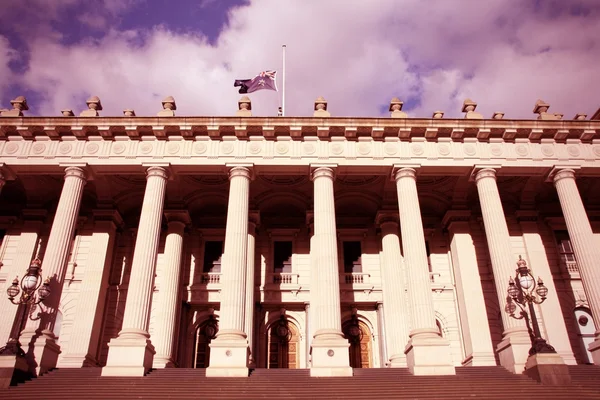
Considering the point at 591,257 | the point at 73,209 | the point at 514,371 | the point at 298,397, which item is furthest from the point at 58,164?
the point at 591,257

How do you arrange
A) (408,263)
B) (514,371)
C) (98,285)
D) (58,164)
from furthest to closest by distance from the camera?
(98,285)
(58,164)
(408,263)
(514,371)

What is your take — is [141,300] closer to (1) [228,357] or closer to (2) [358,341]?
(1) [228,357]

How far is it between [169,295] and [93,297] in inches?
140

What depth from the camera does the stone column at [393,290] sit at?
2253 centimetres

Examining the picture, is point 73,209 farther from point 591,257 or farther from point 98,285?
point 591,257

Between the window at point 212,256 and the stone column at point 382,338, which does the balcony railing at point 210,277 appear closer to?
the window at point 212,256

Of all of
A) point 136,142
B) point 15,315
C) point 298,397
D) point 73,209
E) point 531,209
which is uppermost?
→ point 136,142

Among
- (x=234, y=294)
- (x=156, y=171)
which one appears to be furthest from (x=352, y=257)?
(x=156, y=171)

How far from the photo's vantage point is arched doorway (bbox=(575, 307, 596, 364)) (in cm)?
2453

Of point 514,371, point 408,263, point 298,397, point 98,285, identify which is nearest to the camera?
point 298,397

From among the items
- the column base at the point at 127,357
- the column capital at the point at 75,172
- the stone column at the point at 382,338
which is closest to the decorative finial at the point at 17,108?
the column capital at the point at 75,172

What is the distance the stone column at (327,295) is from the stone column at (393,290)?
14.9 feet

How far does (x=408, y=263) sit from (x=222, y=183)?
35.1 feet

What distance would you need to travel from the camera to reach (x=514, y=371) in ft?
58.5
